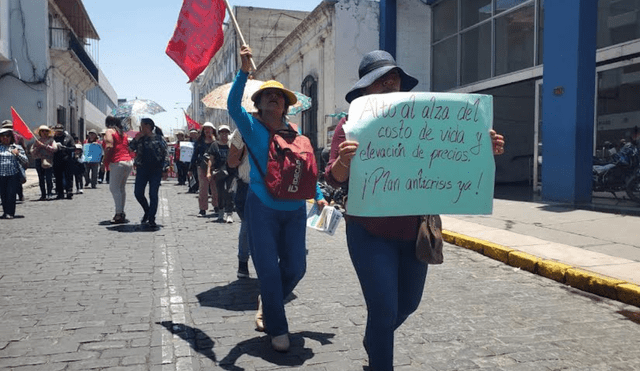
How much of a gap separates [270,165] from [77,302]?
2.42 m

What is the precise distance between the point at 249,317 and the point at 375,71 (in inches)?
95.8

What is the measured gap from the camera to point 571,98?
10.8 meters

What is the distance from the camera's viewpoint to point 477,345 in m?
3.80

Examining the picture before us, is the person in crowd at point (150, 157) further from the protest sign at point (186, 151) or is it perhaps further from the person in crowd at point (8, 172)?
the protest sign at point (186, 151)

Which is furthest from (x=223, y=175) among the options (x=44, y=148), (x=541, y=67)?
(x=541, y=67)

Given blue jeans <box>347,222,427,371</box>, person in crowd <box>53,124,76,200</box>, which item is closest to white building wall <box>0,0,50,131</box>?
person in crowd <box>53,124,76,200</box>

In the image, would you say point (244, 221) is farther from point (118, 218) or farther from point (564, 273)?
point (118, 218)

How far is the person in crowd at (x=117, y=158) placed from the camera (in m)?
9.13

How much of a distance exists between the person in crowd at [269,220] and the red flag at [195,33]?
1.33 m

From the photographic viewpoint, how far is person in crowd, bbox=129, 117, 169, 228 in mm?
8719

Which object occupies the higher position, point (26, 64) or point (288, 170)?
point (26, 64)

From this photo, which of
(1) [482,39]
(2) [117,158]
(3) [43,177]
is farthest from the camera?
(1) [482,39]

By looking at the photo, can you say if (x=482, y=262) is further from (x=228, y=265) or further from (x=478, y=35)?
(x=478, y=35)

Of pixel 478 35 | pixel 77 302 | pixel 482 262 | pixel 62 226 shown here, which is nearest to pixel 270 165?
pixel 77 302
